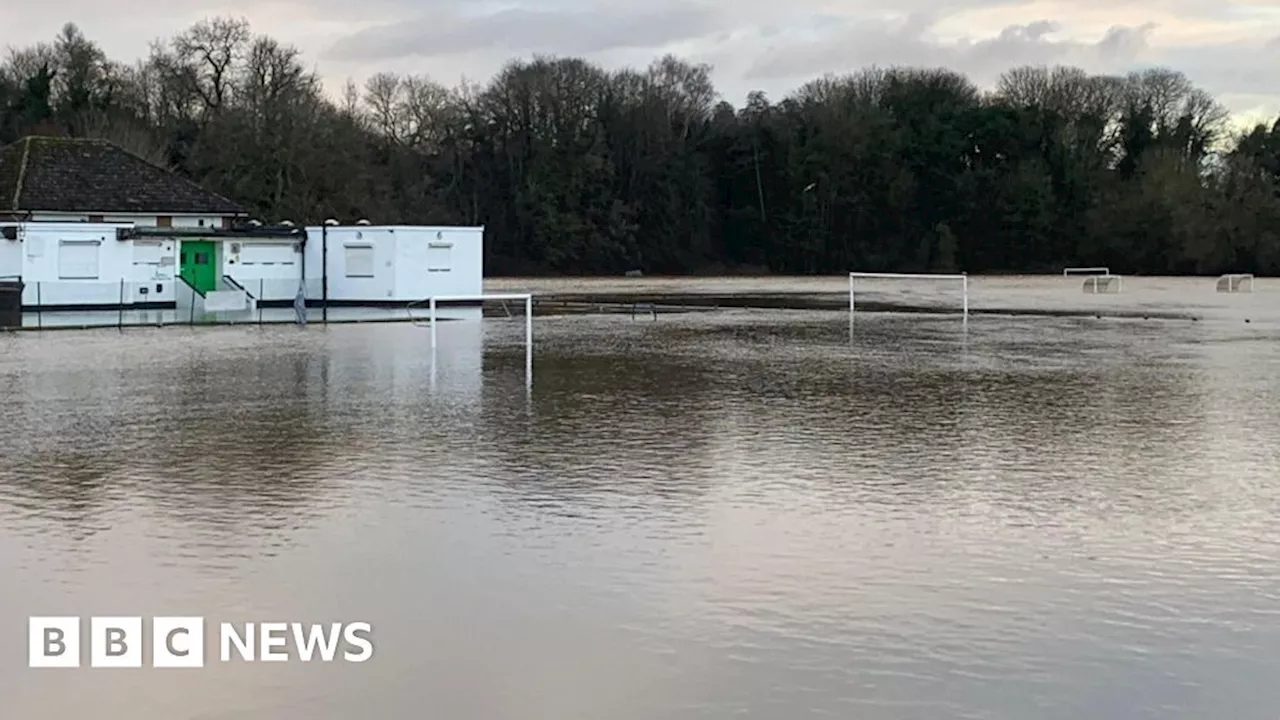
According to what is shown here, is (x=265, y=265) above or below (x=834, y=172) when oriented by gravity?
below

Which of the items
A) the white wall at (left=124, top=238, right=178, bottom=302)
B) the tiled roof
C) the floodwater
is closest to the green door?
the white wall at (left=124, top=238, right=178, bottom=302)

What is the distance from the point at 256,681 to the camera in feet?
23.0

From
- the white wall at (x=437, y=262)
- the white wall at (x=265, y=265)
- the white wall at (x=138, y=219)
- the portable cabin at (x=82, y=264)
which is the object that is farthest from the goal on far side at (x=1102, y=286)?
the portable cabin at (x=82, y=264)

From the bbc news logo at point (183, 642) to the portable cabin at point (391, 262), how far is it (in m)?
34.7

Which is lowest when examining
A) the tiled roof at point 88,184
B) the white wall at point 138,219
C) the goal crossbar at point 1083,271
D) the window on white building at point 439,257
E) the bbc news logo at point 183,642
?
the bbc news logo at point 183,642

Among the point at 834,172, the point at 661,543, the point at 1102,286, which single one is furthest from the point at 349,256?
the point at 834,172

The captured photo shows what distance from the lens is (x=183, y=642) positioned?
748 centimetres

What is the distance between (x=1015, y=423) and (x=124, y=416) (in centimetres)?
977

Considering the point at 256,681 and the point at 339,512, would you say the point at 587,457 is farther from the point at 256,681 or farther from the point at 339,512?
the point at 256,681

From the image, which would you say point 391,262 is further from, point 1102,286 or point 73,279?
point 1102,286

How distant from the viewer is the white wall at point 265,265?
4209cm

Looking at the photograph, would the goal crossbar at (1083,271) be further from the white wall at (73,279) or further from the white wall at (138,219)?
the white wall at (73,279)

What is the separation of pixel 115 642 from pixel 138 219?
38.2 m

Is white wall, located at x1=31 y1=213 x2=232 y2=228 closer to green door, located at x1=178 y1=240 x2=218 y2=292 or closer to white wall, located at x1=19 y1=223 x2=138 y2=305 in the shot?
green door, located at x1=178 y1=240 x2=218 y2=292
